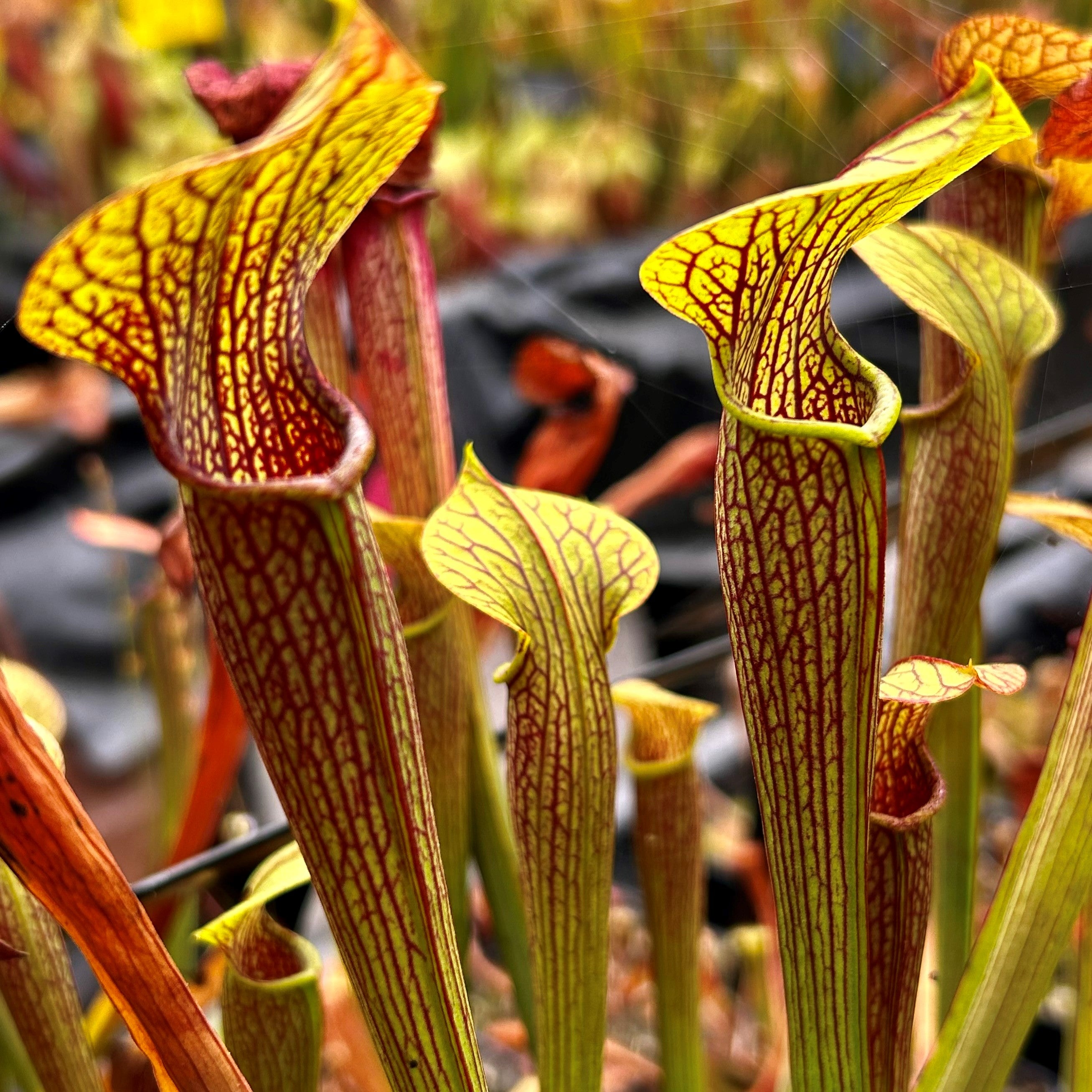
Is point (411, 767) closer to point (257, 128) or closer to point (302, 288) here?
point (302, 288)

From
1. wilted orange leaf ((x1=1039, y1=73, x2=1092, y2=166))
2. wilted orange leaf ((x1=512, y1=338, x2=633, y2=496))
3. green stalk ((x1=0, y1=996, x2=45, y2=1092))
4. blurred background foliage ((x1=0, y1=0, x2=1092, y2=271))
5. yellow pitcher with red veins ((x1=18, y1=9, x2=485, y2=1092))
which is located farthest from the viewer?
blurred background foliage ((x1=0, y1=0, x2=1092, y2=271))

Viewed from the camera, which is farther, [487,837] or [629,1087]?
[629,1087]

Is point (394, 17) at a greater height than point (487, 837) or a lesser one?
greater

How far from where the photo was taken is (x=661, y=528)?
5.41 ft

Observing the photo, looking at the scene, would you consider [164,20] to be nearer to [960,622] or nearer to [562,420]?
[562,420]

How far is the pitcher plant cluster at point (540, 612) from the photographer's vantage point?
10.6 inches

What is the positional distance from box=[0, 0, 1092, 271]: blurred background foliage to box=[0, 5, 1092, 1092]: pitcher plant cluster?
2.31ft

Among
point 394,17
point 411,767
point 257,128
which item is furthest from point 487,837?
point 394,17

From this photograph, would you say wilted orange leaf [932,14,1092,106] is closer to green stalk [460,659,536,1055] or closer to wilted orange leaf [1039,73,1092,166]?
wilted orange leaf [1039,73,1092,166]

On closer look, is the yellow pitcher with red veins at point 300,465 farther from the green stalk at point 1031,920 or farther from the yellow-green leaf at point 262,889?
the green stalk at point 1031,920

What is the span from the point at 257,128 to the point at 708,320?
264 mm

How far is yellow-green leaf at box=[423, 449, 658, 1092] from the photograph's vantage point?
0.39 m

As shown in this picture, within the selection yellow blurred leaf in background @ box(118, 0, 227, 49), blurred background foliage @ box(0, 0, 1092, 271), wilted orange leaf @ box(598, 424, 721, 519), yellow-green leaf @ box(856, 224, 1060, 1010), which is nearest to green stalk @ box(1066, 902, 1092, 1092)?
yellow-green leaf @ box(856, 224, 1060, 1010)

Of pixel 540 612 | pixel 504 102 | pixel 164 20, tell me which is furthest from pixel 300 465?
pixel 504 102
